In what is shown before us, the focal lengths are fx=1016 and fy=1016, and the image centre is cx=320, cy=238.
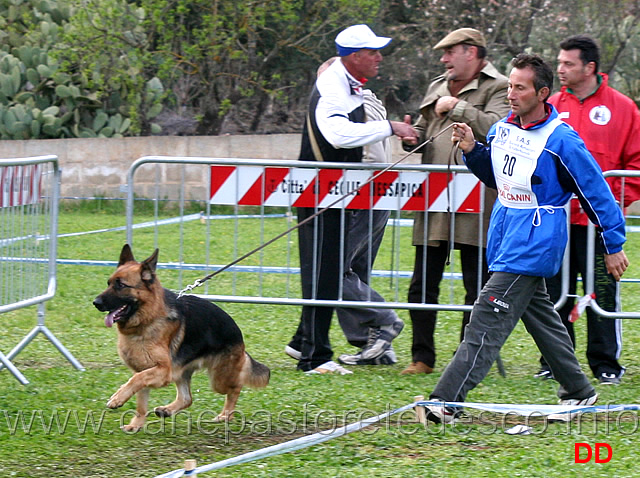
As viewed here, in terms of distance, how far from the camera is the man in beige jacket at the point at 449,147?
6461 millimetres

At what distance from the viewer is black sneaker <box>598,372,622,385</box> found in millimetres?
6582

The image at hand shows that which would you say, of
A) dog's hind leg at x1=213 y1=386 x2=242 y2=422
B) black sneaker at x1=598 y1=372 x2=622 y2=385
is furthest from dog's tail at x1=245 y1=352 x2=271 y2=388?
black sneaker at x1=598 y1=372 x2=622 y2=385

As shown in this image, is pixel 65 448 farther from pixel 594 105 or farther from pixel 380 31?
pixel 380 31

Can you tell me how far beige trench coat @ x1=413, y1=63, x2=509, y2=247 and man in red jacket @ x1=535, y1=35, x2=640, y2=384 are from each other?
17.6 inches

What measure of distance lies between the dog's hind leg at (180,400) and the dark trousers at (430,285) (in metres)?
1.80

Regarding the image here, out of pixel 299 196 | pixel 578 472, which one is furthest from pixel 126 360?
pixel 578 472

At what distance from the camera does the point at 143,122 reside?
62.0ft

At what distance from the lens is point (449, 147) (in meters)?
6.67

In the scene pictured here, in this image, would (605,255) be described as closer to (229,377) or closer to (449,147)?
(449,147)

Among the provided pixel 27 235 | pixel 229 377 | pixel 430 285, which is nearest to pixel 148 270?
pixel 229 377

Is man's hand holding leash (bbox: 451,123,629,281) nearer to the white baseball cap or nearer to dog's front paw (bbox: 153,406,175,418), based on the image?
the white baseball cap

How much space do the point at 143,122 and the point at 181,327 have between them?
13.9 meters

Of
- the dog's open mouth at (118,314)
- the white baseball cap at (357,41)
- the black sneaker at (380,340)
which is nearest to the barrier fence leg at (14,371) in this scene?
the dog's open mouth at (118,314)

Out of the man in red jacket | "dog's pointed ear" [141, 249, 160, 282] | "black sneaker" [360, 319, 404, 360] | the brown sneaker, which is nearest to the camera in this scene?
"dog's pointed ear" [141, 249, 160, 282]
